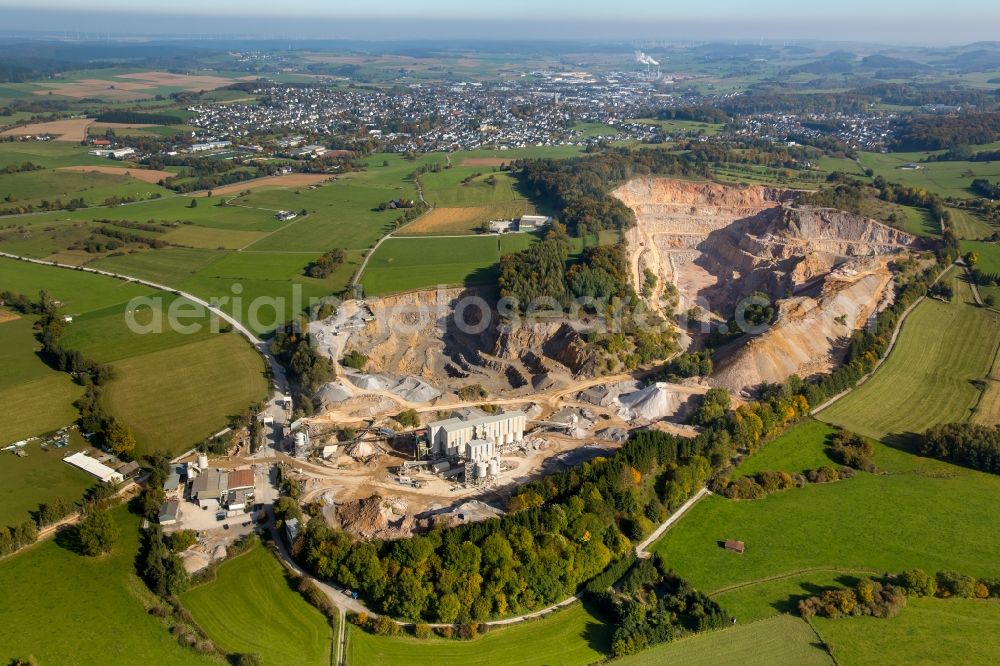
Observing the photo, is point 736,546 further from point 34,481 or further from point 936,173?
point 936,173

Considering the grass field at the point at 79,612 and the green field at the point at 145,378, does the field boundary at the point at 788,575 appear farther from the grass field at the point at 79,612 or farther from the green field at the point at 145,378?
the green field at the point at 145,378

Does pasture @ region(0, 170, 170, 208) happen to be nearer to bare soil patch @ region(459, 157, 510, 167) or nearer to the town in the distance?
the town in the distance

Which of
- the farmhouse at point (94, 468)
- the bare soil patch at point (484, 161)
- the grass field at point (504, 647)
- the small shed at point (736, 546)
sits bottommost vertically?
the grass field at point (504, 647)

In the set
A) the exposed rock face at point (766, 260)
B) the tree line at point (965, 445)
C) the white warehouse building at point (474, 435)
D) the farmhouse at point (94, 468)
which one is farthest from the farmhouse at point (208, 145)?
the tree line at point (965, 445)

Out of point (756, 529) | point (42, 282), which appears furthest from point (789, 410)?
point (42, 282)

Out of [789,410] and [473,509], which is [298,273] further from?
[789,410]

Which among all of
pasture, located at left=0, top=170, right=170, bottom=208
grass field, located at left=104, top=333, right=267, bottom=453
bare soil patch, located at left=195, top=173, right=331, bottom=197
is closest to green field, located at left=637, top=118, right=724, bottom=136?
bare soil patch, located at left=195, top=173, right=331, bottom=197

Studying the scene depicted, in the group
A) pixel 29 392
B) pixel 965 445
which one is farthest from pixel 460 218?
pixel 965 445
